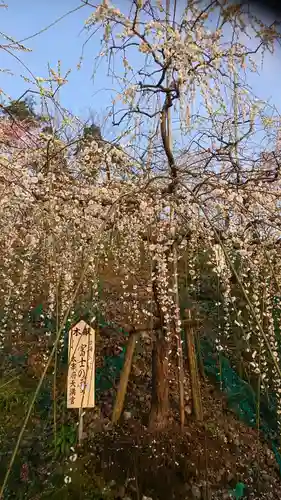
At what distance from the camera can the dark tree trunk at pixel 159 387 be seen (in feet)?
8.73

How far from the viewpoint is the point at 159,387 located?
106 inches

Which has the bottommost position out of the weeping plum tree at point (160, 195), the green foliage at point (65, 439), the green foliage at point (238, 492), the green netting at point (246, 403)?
the green foliage at point (238, 492)

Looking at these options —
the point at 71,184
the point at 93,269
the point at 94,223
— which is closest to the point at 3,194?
the point at 71,184

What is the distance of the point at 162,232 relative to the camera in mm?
2332

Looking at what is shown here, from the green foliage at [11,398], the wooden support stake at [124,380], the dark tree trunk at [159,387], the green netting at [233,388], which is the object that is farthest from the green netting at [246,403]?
the green foliage at [11,398]

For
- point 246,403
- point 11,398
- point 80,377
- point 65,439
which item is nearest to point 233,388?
point 246,403

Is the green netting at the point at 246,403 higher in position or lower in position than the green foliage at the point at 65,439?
higher

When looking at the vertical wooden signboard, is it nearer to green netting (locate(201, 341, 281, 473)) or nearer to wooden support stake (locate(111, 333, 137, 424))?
wooden support stake (locate(111, 333, 137, 424))

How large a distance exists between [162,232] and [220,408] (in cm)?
168

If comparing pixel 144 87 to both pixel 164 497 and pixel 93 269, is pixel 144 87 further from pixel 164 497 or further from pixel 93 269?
pixel 164 497

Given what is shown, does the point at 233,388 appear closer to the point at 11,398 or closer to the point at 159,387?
the point at 159,387

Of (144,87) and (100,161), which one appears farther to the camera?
A: (100,161)

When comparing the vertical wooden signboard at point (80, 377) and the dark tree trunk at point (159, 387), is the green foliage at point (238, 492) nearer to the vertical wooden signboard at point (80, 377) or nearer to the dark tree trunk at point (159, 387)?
the dark tree trunk at point (159, 387)

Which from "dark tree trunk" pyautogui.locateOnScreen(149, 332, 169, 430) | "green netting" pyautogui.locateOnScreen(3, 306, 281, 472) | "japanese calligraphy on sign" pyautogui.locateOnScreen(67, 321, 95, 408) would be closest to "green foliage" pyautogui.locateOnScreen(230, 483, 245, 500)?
"green netting" pyautogui.locateOnScreen(3, 306, 281, 472)
